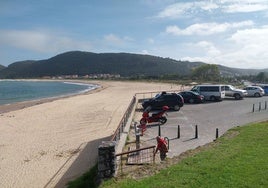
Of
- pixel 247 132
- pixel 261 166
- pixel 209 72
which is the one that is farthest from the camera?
pixel 209 72

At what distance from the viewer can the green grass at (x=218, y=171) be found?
843cm

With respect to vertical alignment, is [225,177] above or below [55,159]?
above

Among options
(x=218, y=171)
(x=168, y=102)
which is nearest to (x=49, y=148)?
(x=218, y=171)

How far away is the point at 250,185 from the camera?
8.12m

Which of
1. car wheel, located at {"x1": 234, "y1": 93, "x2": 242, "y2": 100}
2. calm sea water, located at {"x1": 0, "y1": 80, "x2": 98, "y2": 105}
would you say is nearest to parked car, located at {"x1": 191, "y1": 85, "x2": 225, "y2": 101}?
car wheel, located at {"x1": 234, "y1": 93, "x2": 242, "y2": 100}

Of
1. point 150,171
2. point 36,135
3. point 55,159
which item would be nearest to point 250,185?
point 150,171

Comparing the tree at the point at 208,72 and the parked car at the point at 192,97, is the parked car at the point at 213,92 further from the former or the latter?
the tree at the point at 208,72

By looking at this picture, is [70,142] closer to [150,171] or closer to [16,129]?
[16,129]

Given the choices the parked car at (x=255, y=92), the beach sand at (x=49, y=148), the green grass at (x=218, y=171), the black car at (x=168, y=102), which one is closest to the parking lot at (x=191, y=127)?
the black car at (x=168, y=102)

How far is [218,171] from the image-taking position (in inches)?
362

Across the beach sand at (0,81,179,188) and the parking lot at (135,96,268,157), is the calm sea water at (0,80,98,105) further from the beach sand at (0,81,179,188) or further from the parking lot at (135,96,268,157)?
the parking lot at (135,96,268,157)

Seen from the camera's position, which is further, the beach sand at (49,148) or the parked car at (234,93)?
the parked car at (234,93)

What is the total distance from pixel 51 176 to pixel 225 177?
7.71 metres

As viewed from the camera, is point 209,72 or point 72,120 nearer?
point 72,120
